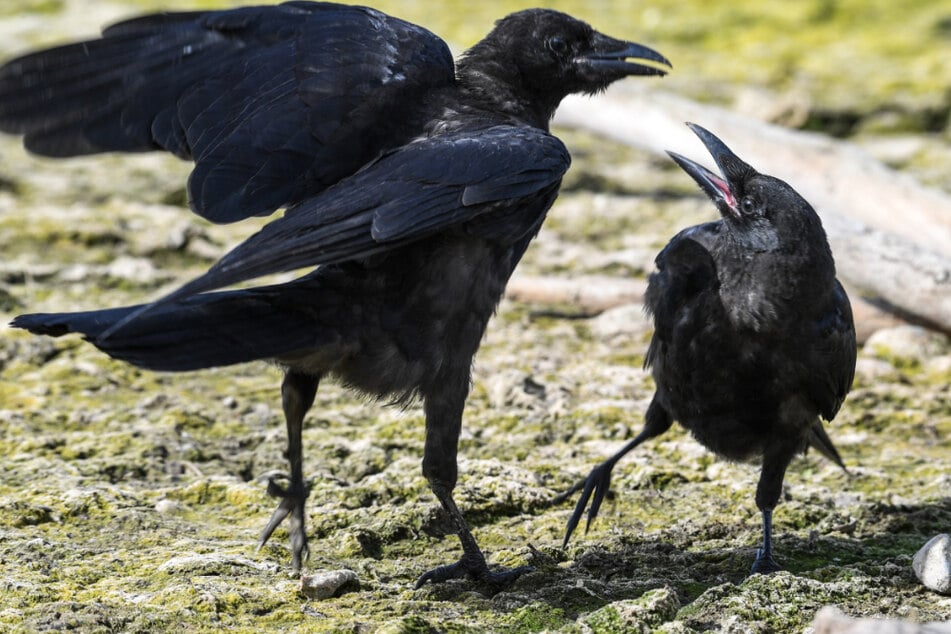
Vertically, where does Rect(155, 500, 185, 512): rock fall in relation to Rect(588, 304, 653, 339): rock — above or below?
below

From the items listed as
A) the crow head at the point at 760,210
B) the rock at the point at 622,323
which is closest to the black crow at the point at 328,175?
the crow head at the point at 760,210

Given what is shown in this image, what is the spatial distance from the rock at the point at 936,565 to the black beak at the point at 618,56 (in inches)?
83.4

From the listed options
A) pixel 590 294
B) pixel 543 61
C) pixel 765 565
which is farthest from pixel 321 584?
pixel 590 294

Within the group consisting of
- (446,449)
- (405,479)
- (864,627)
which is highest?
(864,627)

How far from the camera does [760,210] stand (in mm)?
4461

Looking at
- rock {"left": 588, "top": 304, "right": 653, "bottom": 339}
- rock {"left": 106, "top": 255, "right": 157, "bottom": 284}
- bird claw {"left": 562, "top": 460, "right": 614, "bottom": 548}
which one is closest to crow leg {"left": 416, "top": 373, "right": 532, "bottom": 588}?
bird claw {"left": 562, "top": 460, "right": 614, "bottom": 548}

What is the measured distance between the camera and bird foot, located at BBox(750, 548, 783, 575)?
4.14 m

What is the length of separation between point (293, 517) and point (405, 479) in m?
0.79

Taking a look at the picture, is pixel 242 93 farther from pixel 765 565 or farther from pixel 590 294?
pixel 590 294

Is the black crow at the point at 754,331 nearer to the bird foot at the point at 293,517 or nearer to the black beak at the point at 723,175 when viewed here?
the black beak at the point at 723,175

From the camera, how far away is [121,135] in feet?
14.9

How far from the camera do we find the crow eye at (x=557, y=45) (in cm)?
500

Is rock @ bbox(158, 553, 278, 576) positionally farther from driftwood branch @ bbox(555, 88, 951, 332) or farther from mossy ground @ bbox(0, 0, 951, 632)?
driftwood branch @ bbox(555, 88, 951, 332)

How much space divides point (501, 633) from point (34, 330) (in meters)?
1.66
